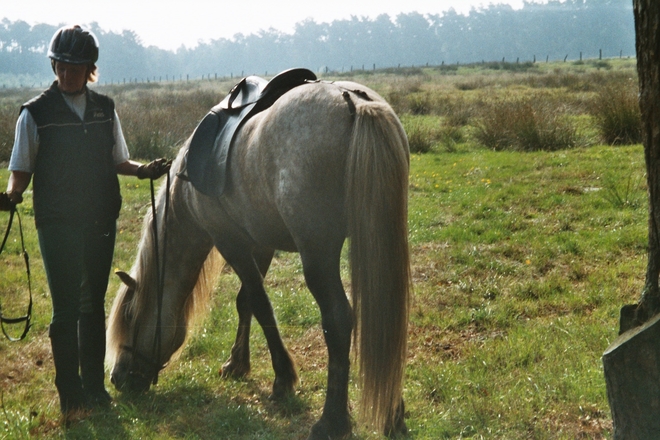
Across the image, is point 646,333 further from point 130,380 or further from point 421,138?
point 421,138

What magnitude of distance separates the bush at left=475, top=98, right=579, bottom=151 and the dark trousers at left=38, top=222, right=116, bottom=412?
925cm

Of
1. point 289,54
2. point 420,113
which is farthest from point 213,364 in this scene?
point 289,54

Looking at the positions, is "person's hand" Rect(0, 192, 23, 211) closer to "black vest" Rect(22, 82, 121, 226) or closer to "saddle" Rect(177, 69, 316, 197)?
"black vest" Rect(22, 82, 121, 226)

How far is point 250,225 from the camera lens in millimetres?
3650

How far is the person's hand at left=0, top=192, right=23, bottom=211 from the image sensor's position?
3590 millimetres

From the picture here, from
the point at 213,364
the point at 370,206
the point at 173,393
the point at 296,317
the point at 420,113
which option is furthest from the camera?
the point at 420,113

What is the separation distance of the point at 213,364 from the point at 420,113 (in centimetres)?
1532

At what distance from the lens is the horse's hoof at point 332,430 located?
327 centimetres

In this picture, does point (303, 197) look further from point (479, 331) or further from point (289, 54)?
point (289, 54)

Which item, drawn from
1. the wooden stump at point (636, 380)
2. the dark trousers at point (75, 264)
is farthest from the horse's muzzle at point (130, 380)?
the wooden stump at point (636, 380)

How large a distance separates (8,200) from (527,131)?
9.95 m

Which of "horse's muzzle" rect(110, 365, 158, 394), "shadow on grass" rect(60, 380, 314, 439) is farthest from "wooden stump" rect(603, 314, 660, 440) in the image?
"horse's muzzle" rect(110, 365, 158, 394)

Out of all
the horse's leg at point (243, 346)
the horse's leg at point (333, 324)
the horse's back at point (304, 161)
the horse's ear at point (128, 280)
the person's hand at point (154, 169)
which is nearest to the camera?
the horse's back at point (304, 161)

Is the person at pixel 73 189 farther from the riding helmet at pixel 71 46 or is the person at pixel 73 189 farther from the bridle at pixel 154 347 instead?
the bridle at pixel 154 347
